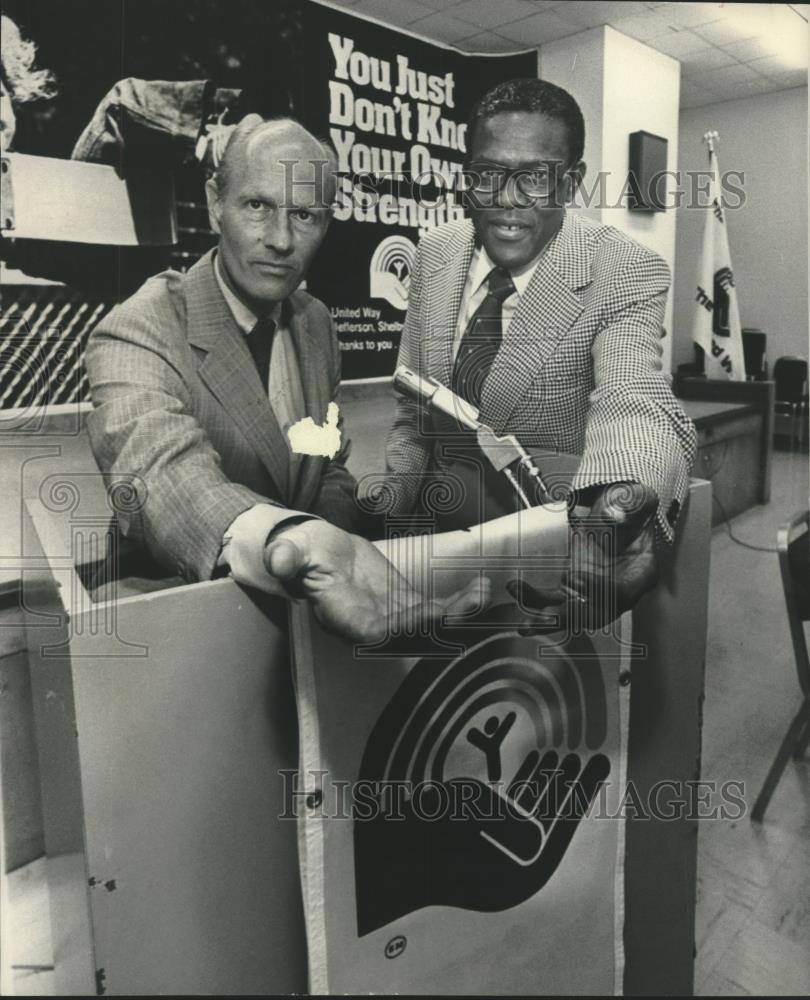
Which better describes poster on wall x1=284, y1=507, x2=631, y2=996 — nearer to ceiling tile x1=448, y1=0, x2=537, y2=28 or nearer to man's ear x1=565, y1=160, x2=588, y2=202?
man's ear x1=565, y1=160, x2=588, y2=202

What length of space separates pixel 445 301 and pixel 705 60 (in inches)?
21.1

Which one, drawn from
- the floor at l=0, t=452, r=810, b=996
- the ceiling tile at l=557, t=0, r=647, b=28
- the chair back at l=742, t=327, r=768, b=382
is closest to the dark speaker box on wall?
the ceiling tile at l=557, t=0, r=647, b=28

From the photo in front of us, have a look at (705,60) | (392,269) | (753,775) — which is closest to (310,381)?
(392,269)

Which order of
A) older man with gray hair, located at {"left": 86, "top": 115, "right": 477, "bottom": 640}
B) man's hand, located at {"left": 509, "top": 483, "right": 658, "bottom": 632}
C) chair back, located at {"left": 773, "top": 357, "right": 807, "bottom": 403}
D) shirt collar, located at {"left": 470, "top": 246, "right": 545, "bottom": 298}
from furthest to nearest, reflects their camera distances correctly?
chair back, located at {"left": 773, "top": 357, "right": 807, "bottom": 403} < shirt collar, located at {"left": 470, "top": 246, "right": 545, "bottom": 298} < man's hand, located at {"left": 509, "top": 483, "right": 658, "bottom": 632} < older man with gray hair, located at {"left": 86, "top": 115, "right": 477, "bottom": 640}

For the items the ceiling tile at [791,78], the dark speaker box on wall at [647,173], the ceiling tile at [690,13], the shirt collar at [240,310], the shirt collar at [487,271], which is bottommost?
the shirt collar at [240,310]

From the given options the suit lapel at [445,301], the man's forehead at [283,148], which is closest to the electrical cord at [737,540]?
the suit lapel at [445,301]

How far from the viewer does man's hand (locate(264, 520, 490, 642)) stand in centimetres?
84

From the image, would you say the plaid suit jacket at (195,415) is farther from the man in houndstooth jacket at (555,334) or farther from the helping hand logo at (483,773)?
the helping hand logo at (483,773)

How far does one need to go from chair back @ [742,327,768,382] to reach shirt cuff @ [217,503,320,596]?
0.83 m

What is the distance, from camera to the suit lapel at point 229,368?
3.38ft

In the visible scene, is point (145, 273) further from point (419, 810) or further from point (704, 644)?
point (704, 644)

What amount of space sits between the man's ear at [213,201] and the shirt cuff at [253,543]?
0.40m

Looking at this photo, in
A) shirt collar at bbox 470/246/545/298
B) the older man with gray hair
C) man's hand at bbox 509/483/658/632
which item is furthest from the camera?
shirt collar at bbox 470/246/545/298

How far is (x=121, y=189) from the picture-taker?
97 cm
